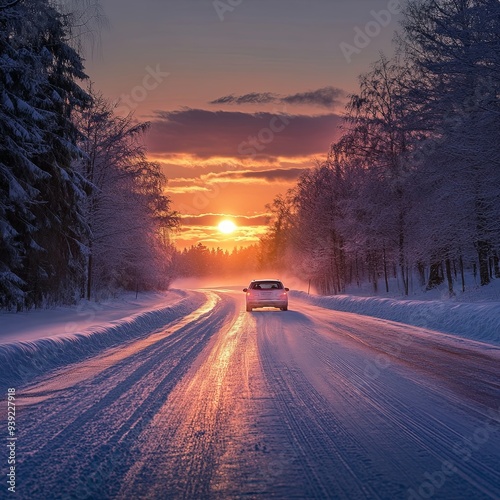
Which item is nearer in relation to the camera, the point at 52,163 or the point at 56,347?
the point at 56,347

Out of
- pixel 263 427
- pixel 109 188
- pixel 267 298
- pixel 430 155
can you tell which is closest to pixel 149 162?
pixel 109 188

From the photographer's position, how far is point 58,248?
787 inches

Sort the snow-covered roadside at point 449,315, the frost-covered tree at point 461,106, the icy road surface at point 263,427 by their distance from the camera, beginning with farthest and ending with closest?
the frost-covered tree at point 461,106 → the snow-covered roadside at point 449,315 → the icy road surface at point 263,427

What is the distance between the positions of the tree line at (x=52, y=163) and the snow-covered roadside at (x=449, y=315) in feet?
42.8

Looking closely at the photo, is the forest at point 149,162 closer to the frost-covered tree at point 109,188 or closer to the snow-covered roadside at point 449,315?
the frost-covered tree at point 109,188

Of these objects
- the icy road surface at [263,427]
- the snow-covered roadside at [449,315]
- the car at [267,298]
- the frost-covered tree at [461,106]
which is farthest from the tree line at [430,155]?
the icy road surface at [263,427]

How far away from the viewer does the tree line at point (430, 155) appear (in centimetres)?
Result: 1792

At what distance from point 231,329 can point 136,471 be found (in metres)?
12.7

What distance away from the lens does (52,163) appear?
19.2 metres

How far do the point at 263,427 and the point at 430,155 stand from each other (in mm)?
20684

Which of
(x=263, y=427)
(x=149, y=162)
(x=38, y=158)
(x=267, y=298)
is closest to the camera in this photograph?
(x=263, y=427)

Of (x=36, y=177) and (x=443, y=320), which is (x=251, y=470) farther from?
(x=36, y=177)

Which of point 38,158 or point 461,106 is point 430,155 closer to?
point 461,106

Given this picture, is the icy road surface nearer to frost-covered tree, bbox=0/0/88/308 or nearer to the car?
frost-covered tree, bbox=0/0/88/308
